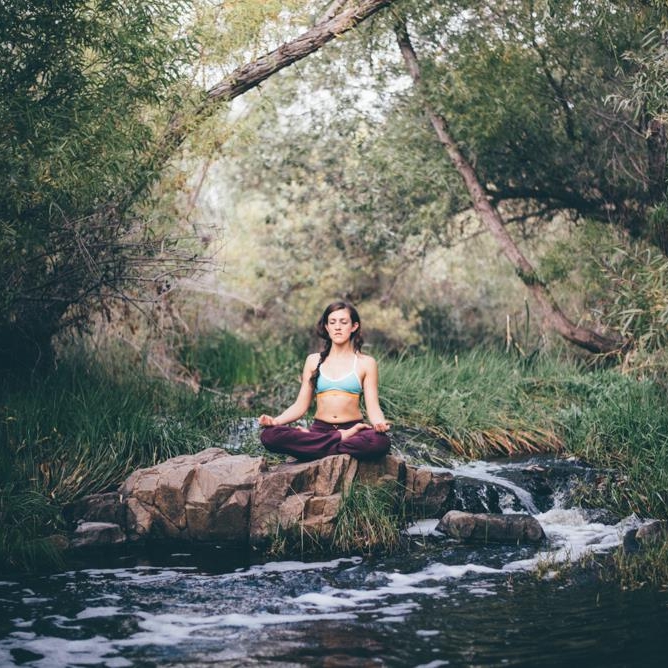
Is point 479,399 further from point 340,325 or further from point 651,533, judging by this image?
point 651,533

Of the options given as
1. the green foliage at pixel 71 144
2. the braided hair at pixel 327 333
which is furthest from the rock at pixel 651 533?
the green foliage at pixel 71 144

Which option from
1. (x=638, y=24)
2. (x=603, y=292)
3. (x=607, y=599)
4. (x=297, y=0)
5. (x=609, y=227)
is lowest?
(x=607, y=599)

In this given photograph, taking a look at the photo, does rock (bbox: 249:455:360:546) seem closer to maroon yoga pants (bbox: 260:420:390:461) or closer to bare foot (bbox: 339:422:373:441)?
maroon yoga pants (bbox: 260:420:390:461)

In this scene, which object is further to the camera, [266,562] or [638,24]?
[638,24]

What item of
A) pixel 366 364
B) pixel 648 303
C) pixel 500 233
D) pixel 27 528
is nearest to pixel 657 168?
pixel 500 233

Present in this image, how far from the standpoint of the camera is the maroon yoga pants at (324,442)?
6.84 m

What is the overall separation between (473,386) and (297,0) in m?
4.67

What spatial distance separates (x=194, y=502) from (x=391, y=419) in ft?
Answer: 11.7

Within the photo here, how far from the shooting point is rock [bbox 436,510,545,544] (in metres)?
6.59

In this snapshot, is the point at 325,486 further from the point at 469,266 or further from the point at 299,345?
the point at 469,266

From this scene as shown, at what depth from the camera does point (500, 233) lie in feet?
39.8

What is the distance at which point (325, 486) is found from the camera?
22.0 ft

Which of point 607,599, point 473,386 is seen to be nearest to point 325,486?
point 607,599

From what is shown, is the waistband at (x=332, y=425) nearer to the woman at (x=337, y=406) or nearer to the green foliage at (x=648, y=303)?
the woman at (x=337, y=406)
